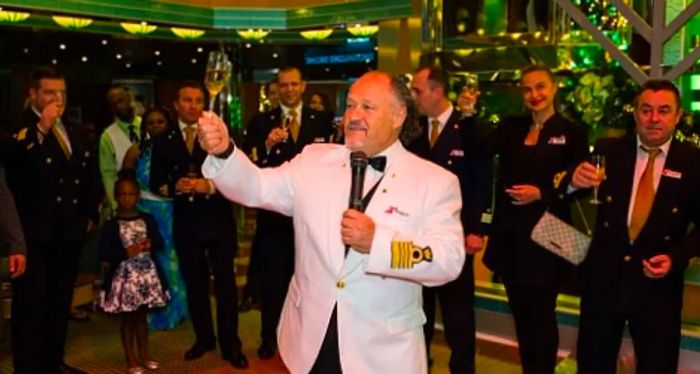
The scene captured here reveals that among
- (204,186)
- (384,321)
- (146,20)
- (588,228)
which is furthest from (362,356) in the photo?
(146,20)

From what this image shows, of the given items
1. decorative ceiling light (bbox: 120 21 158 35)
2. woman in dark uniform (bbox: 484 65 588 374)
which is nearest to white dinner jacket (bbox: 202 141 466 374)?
woman in dark uniform (bbox: 484 65 588 374)

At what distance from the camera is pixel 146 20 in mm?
6234

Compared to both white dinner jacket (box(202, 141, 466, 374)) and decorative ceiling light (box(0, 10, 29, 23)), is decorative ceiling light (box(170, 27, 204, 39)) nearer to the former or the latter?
decorative ceiling light (box(0, 10, 29, 23))

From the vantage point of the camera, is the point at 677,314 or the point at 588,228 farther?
the point at 588,228

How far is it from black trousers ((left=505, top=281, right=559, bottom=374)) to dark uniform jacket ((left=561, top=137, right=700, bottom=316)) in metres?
0.33

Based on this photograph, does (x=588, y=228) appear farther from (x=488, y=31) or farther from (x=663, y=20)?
(x=488, y=31)

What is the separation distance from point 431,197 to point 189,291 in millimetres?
2512

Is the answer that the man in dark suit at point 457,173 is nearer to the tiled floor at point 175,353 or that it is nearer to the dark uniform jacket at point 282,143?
the tiled floor at point 175,353

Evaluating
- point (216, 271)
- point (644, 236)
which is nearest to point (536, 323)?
point (644, 236)

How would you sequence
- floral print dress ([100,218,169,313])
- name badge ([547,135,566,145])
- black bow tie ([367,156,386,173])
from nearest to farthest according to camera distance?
1. black bow tie ([367,156,386,173])
2. name badge ([547,135,566,145])
3. floral print dress ([100,218,169,313])

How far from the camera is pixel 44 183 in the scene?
3.79 m

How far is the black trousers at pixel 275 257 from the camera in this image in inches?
170

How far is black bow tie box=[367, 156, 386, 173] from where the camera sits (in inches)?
88.0

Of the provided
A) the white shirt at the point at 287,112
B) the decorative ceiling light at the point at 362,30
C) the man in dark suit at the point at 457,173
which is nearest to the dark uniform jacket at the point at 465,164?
the man in dark suit at the point at 457,173
